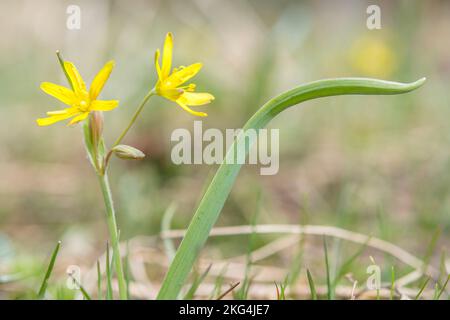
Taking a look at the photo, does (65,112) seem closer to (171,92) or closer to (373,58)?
(171,92)

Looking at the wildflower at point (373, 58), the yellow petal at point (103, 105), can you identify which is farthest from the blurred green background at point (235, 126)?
the yellow petal at point (103, 105)

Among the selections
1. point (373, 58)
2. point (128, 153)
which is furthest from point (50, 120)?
point (373, 58)

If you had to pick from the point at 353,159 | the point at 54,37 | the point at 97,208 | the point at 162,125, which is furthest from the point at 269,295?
the point at 54,37

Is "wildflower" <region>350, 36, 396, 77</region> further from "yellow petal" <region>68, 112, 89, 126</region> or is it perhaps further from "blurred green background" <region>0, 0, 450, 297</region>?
"yellow petal" <region>68, 112, 89, 126</region>

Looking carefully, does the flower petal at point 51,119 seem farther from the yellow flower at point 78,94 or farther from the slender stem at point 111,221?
the slender stem at point 111,221
